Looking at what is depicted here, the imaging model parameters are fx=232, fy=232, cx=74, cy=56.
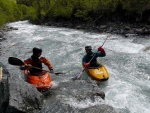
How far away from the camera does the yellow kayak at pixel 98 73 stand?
831 cm

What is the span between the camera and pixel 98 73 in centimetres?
845

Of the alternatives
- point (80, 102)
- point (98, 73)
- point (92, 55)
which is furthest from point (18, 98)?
point (92, 55)

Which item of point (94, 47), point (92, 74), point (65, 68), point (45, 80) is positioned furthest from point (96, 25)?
point (45, 80)

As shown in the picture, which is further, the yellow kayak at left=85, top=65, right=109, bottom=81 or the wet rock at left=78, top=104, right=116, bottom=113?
the yellow kayak at left=85, top=65, right=109, bottom=81

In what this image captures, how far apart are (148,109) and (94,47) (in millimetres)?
8073

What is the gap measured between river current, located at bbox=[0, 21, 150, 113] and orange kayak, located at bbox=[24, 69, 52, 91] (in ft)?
4.25

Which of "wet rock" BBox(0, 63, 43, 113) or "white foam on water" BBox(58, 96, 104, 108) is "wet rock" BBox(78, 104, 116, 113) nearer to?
"white foam on water" BBox(58, 96, 104, 108)

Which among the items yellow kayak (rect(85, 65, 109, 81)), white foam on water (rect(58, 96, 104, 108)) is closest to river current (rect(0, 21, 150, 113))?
white foam on water (rect(58, 96, 104, 108))

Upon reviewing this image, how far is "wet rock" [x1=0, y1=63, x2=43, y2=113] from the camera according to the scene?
17.3 ft

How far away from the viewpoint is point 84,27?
21.3 metres

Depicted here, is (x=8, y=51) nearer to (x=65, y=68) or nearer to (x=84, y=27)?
(x=65, y=68)

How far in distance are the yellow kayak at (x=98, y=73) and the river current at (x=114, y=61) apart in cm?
27

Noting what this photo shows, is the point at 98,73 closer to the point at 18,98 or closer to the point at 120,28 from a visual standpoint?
the point at 18,98

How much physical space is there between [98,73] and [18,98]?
370 cm
